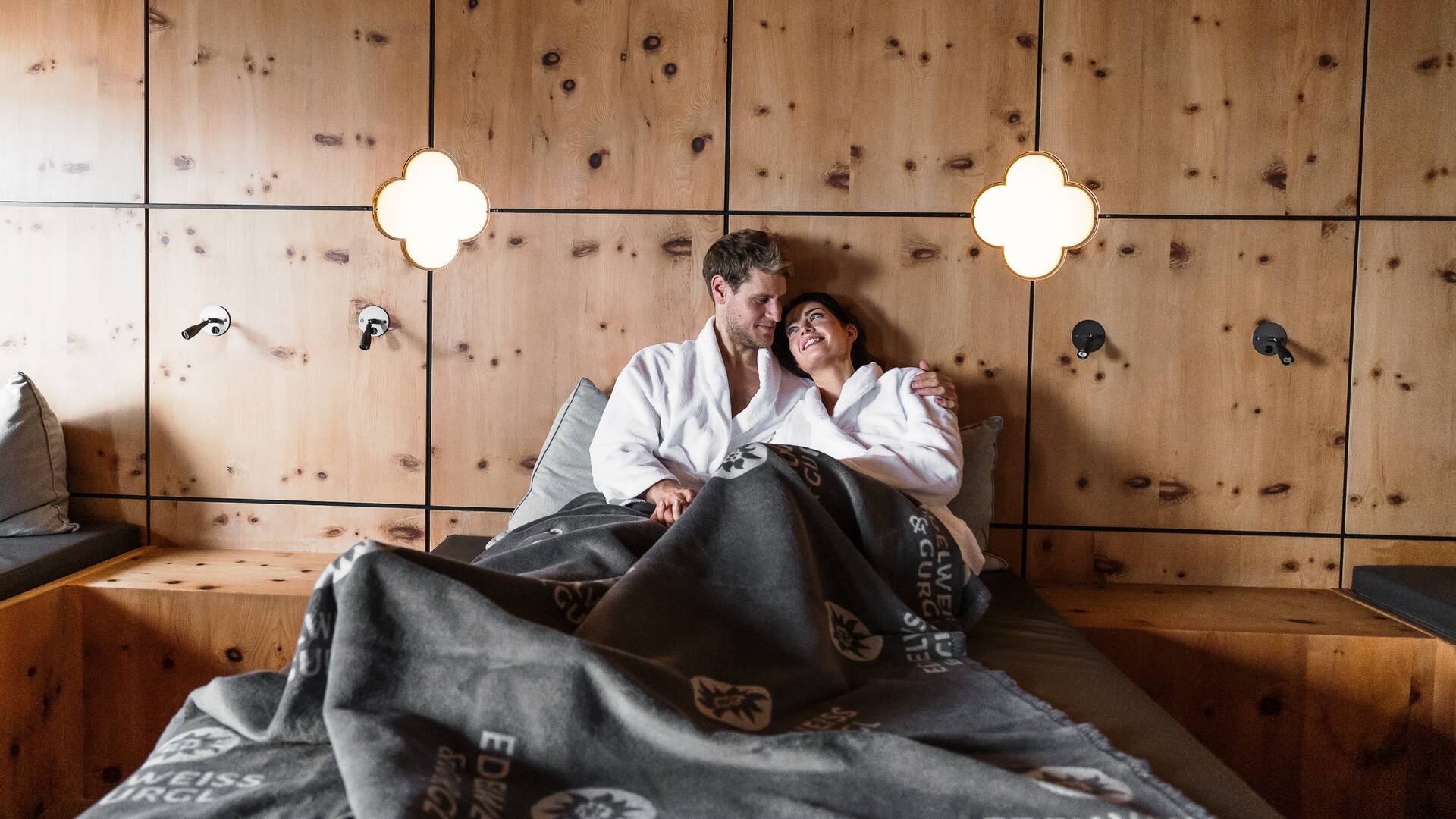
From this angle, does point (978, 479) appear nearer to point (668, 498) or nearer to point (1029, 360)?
point (1029, 360)

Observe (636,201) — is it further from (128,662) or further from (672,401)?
(128,662)

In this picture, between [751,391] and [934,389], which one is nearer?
[934,389]

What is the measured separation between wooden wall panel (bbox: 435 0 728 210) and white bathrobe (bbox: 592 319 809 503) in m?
0.47

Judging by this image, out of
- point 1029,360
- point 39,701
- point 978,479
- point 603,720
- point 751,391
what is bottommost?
point 39,701

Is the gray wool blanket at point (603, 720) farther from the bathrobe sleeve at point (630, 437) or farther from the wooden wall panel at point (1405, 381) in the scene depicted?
the wooden wall panel at point (1405, 381)

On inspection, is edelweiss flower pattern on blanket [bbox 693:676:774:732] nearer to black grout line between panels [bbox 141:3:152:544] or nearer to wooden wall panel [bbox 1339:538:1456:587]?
wooden wall panel [bbox 1339:538:1456:587]

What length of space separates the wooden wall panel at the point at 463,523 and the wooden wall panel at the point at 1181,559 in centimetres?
155

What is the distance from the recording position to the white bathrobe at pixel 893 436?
2082 millimetres

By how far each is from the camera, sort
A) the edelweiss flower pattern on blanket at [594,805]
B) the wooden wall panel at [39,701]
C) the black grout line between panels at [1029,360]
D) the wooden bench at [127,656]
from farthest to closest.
Answer: the black grout line between panels at [1029,360], the wooden bench at [127,656], the wooden wall panel at [39,701], the edelweiss flower pattern on blanket at [594,805]

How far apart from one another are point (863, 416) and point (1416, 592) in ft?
4.62

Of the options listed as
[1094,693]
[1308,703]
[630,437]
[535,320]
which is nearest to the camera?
[1094,693]

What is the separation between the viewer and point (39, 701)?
212 cm

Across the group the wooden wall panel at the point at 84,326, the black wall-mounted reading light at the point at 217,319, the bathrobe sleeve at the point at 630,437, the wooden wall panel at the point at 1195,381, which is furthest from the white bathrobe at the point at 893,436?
the wooden wall panel at the point at 84,326

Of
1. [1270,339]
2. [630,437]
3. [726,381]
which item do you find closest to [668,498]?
[630,437]
